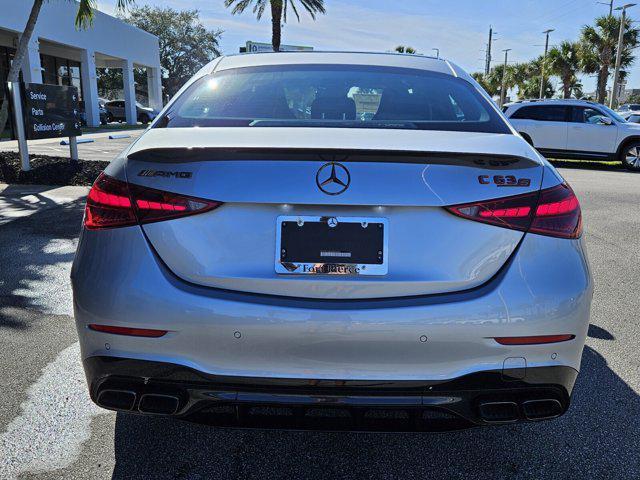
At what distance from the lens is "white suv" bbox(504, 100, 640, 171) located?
16036 millimetres

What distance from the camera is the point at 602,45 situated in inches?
1670

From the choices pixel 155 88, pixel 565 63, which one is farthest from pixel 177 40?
pixel 565 63

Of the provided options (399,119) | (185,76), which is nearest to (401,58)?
(399,119)

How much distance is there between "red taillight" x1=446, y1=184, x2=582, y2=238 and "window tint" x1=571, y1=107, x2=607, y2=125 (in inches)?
630

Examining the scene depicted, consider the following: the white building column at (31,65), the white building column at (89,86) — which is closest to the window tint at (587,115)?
the white building column at (31,65)

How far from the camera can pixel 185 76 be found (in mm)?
63906

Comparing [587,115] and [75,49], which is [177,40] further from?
[587,115]

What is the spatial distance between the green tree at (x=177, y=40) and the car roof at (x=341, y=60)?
60344 millimetres

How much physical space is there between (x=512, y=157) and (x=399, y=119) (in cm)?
71

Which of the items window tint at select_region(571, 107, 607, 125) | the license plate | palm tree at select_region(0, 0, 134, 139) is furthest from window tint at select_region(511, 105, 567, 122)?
the license plate

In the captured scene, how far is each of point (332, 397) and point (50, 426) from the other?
1.54 metres

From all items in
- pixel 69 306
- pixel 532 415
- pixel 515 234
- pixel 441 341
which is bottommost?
pixel 69 306

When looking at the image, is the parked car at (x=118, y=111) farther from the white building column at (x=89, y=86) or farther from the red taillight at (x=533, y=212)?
the red taillight at (x=533, y=212)

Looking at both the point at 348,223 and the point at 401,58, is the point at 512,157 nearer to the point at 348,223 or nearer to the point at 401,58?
the point at 348,223
